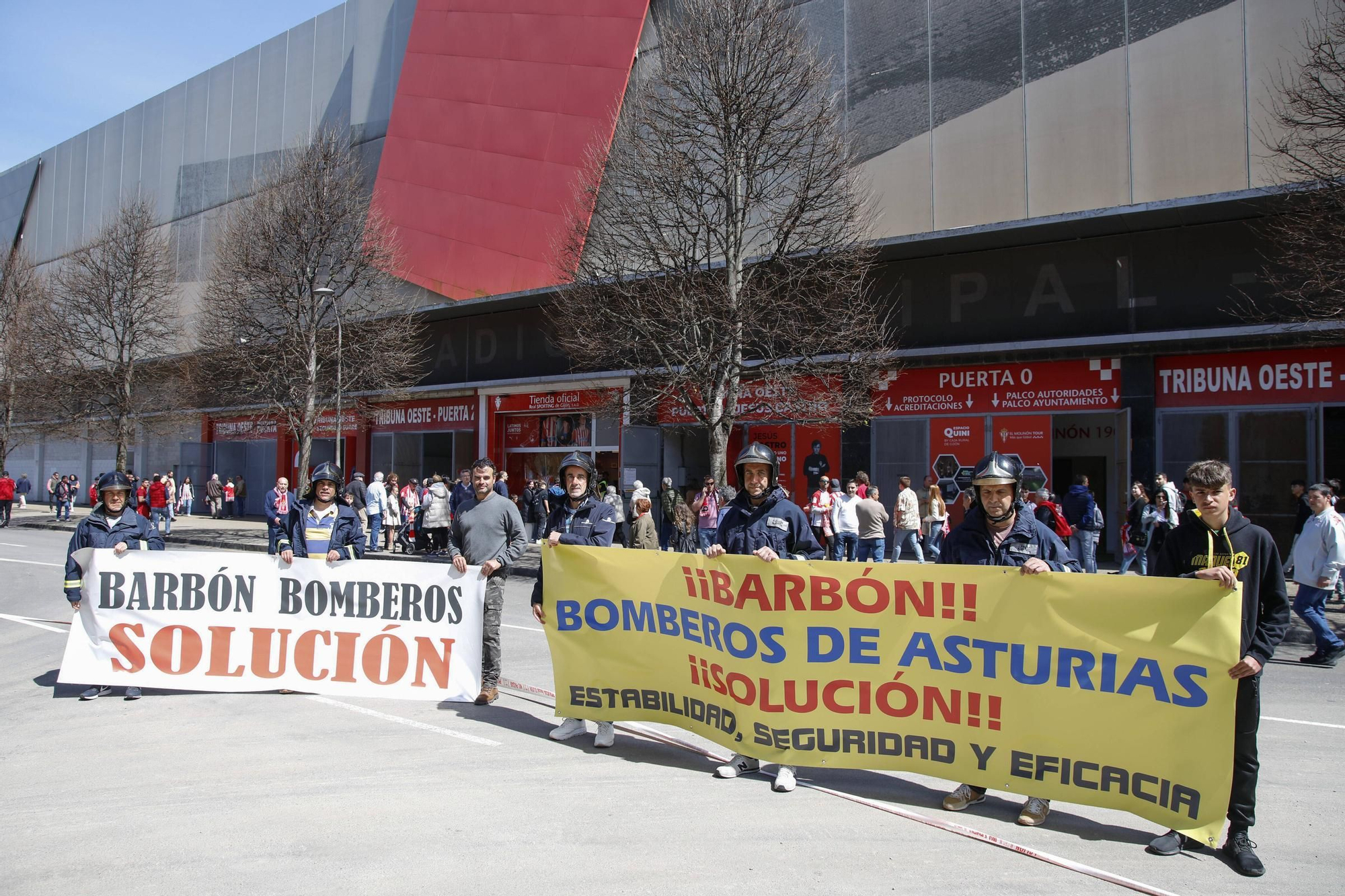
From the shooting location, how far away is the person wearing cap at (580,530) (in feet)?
19.8

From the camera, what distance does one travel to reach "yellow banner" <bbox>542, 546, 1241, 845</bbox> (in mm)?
4242

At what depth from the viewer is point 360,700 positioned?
7.02m

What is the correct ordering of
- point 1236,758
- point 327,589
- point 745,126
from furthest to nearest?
point 745,126
point 327,589
point 1236,758

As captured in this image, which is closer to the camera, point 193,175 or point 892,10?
point 892,10

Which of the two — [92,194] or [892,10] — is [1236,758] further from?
[92,194]

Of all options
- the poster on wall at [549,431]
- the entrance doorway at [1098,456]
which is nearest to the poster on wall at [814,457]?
the entrance doorway at [1098,456]

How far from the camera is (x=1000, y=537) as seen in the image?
4820 mm

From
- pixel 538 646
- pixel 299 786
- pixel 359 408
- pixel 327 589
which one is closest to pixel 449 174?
pixel 359 408

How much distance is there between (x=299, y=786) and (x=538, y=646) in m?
4.65

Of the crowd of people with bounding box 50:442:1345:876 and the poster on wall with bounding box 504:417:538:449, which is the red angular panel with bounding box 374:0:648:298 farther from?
the crowd of people with bounding box 50:442:1345:876

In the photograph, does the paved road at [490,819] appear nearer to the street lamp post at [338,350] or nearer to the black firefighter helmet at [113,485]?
the black firefighter helmet at [113,485]

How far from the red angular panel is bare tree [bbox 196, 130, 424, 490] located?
1.82m

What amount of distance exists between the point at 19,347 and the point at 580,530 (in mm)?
35890

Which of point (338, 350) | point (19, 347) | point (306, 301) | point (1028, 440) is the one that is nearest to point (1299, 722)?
point (1028, 440)
